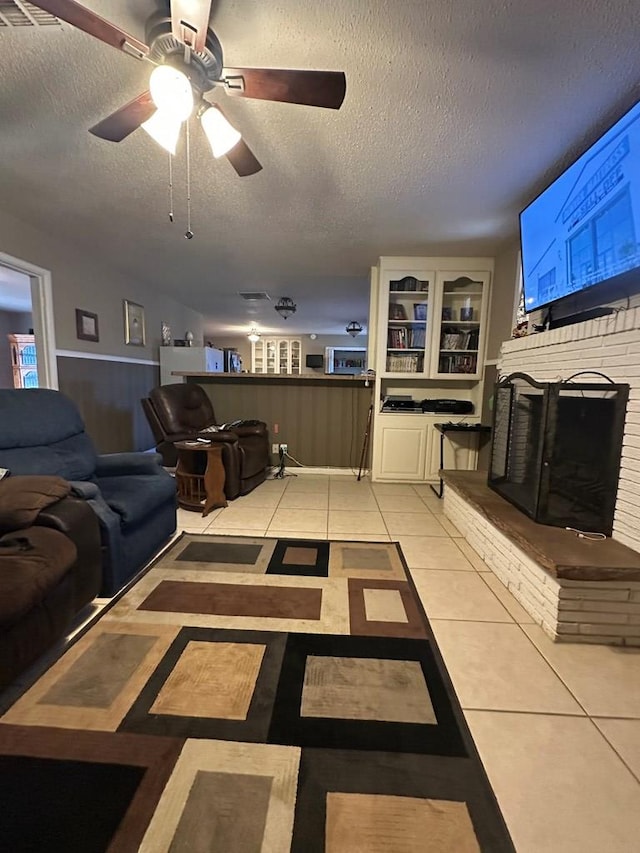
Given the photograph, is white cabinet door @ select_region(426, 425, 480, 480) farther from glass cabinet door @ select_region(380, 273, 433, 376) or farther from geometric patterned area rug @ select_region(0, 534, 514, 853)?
geometric patterned area rug @ select_region(0, 534, 514, 853)

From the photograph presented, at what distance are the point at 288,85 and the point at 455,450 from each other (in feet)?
11.0

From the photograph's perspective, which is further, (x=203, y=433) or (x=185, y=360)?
(x=185, y=360)

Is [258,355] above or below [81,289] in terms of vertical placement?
below

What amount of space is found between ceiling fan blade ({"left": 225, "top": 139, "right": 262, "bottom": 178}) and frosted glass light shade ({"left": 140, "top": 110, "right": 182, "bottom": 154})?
29 cm

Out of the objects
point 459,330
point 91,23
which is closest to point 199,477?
point 91,23

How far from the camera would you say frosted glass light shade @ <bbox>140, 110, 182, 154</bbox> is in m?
1.40

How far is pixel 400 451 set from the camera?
386 cm

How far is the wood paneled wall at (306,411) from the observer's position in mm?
4195

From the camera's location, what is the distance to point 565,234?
6.38 feet

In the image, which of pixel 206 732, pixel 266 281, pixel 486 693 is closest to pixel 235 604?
pixel 206 732

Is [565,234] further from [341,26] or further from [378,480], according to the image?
[378,480]

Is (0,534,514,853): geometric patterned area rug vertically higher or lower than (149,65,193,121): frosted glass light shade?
lower

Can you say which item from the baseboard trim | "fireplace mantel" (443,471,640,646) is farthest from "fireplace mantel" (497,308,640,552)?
the baseboard trim

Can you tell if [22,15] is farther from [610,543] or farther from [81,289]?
[610,543]
